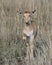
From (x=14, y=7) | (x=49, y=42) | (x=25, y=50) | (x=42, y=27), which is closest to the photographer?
(x=49, y=42)

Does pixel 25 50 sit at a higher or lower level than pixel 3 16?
lower

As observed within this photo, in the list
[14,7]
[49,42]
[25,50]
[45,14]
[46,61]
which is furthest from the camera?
[14,7]

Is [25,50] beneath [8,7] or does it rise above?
beneath

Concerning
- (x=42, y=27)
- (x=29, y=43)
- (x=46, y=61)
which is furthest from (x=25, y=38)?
(x=46, y=61)

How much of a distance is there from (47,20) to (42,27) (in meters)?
0.42

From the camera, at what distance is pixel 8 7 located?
8008 millimetres

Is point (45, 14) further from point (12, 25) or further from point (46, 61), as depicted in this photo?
point (46, 61)

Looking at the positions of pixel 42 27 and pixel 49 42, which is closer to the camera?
pixel 49 42

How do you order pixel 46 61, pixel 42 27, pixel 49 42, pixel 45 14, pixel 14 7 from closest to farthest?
pixel 46 61 → pixel 49 42 → pixel 42 27 → pixel 45 14 → pixel 14 7

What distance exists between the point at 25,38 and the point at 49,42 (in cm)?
72

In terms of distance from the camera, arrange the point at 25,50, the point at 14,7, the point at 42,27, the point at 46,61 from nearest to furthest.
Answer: the point at 46,61
the point at 25,50
the point at 42,27
the point at 14,7

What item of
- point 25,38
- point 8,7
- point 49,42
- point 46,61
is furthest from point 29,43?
point 8,7

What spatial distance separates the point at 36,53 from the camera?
20.2 feet

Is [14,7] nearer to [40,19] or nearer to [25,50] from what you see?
[40,19]
